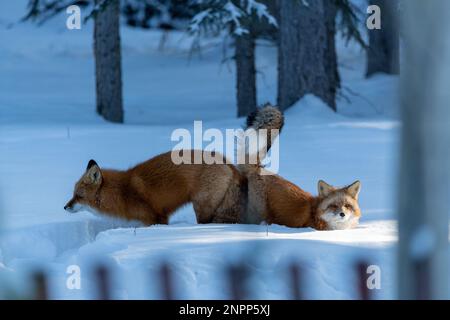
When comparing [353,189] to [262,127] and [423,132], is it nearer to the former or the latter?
[262,127]

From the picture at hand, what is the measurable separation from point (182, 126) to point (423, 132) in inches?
572

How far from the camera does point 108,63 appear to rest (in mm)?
20391

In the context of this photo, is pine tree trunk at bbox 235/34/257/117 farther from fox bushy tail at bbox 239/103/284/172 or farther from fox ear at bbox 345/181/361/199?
fox ear at bbox 345/181/361/199

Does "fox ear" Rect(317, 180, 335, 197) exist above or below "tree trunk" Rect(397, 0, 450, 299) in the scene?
below

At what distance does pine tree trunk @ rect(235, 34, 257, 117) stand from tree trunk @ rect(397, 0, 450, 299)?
19099 millimetres

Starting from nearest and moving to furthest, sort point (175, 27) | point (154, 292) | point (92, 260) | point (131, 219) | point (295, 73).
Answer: point (154, 292), point (92, 260), point (131, 219), point (295, 73), point (175, 27)

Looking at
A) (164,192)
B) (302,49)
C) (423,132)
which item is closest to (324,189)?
(164,192)

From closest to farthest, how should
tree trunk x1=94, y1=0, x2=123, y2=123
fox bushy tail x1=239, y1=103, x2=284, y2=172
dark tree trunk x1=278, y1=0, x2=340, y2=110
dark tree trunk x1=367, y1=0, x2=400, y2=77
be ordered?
fox bushy tail x1=239, y1=103, x2=284, y2=172 < dark tree trunk x1=278, y1=0, x2=340, y2=110 < tree trunk x1=94, y1=0, x2=123, y2=123 < dark tree trunk x1=367, y1=0, x2=400, y2=77

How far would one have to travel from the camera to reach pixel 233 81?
3203 cm

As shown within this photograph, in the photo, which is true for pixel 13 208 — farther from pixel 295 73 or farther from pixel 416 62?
pixel 295 73

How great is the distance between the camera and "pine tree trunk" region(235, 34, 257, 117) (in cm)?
2181

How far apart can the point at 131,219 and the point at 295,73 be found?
9.46 m

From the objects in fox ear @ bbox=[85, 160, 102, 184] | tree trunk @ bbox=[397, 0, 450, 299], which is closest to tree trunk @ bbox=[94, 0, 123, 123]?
fox ear @ bbox=[85, 160, 102, 184]
